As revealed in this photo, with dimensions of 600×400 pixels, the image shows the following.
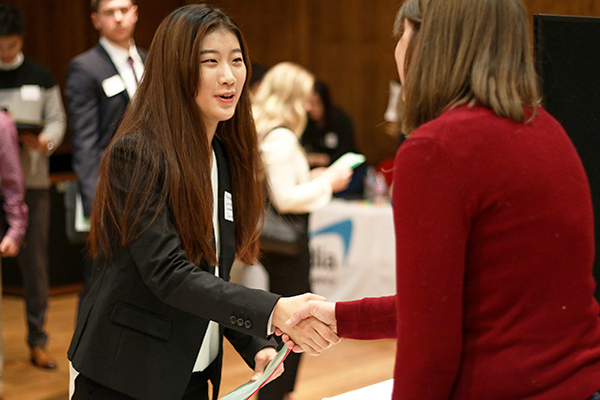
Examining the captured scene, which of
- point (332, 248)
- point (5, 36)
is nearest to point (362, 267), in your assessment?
point (332, 248)

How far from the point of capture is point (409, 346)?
37.8 inches

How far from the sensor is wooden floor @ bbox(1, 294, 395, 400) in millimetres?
3646

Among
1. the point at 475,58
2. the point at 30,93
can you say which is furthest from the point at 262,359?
the point at 30,93

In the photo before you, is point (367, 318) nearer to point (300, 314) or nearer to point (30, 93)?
point (300, 314)

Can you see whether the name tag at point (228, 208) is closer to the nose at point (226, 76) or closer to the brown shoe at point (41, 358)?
the nose at point (226, 76)

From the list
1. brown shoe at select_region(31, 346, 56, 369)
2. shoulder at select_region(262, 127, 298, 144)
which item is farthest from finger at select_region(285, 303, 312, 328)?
brown shoe at select_region(31, 346, 56, 369)

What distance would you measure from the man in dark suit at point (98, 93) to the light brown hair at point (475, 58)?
2.33 metres

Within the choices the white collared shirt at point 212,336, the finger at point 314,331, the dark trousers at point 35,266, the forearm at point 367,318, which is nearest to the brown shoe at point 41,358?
the dark trousers at point 35,266

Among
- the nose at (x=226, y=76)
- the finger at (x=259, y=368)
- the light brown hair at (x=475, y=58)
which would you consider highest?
the light brown hair at (x=475, y=58)

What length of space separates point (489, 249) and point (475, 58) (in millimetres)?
279

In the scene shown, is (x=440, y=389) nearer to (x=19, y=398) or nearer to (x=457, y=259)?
(x=457, y=259)

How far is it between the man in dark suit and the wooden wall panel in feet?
11.2

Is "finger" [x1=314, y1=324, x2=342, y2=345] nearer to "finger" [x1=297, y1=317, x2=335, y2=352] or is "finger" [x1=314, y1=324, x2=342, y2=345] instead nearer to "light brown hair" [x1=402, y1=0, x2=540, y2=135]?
"finger" [x1=297, y1=317, x2=335, y2=352]

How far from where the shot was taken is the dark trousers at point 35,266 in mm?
4027
